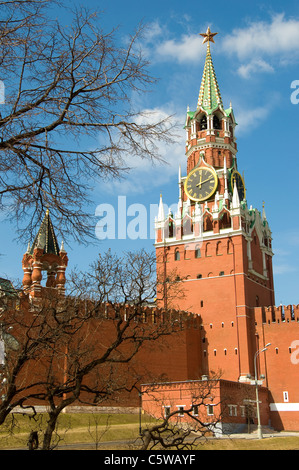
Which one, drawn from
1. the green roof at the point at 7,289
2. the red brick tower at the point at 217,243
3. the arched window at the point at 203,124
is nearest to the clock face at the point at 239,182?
the red brick tower at the point at 217,243

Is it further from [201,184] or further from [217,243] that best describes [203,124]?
[217,243]

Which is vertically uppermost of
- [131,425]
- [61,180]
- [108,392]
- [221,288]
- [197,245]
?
[197,245]

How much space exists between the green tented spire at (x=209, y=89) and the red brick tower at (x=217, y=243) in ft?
0.40

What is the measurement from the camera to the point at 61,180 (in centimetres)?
709

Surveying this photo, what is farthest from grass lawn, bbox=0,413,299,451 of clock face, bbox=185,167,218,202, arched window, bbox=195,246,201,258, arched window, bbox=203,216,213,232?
clock face, bbox=185,167,218,202

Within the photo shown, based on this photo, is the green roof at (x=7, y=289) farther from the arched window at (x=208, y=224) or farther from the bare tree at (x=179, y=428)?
the arched window at (x=208, y=224)

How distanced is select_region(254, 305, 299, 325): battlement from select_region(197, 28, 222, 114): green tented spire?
24132 millimetres

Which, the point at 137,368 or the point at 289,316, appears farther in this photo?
the point at 289,316

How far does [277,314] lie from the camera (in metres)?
51.4

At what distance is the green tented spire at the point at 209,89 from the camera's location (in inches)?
2481

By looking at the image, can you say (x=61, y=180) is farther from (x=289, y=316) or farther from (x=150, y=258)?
(x=289, y=316)

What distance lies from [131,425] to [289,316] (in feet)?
71.9
